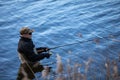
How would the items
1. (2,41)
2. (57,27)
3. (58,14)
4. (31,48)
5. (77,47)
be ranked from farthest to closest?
(58,14) → (57,27) → (2,41) → (77,47) → (31,48)

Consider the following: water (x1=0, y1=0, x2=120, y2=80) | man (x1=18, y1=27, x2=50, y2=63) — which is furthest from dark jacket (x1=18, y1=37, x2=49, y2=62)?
water (x1=0, y1=0, x2=120, y2=80)

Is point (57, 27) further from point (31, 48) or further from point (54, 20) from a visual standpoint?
point (31, 48)

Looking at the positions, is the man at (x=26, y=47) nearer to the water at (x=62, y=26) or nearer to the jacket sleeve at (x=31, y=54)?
the jacket sleeve at (x=31, y=54)

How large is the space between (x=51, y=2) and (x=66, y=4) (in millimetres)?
1073

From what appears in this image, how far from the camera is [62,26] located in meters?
13.5

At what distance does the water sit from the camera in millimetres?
10551

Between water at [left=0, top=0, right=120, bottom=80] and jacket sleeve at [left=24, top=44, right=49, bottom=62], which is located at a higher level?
jacket sleeve at [left=24, top=44, right=49, bottom=62]

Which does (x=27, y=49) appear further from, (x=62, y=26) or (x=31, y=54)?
(x=62, y=26)

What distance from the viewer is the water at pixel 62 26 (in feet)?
34.6

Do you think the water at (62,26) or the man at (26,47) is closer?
the man at (26,47)

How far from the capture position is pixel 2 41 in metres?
12.4

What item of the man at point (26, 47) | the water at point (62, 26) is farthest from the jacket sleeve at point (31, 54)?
the water at point (62, 26)

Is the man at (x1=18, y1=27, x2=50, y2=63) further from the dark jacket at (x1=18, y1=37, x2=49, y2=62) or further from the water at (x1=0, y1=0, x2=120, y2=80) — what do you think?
the water at (x1=0, y1=0, x2=120, y2=80)

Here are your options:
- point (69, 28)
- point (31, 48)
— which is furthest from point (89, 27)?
point (31, 48)
